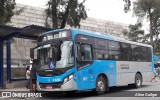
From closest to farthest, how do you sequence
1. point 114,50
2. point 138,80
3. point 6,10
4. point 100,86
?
point 100,86, point 114,50, point 138,80, point 6,10

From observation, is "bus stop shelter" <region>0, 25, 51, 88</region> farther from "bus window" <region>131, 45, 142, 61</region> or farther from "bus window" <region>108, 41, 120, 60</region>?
"bus window" <region>131, 45, 142, 61</region>

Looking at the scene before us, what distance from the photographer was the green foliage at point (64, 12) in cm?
2698

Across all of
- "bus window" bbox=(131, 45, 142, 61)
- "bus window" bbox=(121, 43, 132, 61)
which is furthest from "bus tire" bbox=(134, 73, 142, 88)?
"bus window" bbox=(121, 43, 132, 61)

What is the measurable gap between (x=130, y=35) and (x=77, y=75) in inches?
1546

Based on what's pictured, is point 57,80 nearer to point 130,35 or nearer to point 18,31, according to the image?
point 18,31

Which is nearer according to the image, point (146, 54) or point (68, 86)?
point (68, 86)

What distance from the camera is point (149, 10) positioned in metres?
48.9

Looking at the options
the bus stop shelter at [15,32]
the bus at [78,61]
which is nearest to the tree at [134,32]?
the bus stop shelter at [15,32]

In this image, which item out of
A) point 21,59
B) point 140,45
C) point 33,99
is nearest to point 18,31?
point 33,99

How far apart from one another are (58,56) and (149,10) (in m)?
37.3

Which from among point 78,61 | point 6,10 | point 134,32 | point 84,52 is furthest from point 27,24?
point 78,61

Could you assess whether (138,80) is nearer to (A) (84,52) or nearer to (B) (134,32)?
(A) (84,52)

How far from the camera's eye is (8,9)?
23297 mm

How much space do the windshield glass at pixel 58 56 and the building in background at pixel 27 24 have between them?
1237 cm
